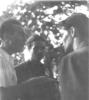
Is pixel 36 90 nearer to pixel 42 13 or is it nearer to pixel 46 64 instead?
pixel 46 64

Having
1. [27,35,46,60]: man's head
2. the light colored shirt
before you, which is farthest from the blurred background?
the light colored shirt

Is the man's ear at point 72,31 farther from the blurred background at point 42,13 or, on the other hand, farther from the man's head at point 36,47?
the blurred background at point 42,13

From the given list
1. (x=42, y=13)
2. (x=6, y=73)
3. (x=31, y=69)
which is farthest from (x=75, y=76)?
(x=42, y=13)

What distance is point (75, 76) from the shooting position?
130cm

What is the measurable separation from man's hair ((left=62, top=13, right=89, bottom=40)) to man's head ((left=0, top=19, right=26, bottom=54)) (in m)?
0.41

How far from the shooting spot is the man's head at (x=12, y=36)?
1931mm

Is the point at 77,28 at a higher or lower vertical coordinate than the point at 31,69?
higher

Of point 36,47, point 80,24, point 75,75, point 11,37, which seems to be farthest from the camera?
point 36,47

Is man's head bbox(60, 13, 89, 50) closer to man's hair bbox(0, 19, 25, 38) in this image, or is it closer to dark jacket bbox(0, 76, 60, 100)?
dark jacket bbox(0, 76, 60, 100)

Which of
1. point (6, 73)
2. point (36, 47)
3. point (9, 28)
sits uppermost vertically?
point (9, 28)

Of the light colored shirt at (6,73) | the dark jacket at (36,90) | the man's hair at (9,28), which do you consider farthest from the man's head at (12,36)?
the dark jacket at (36,90)

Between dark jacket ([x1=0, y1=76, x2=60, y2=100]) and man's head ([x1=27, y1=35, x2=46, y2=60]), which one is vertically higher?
man's head ([x1=27, y1=35, x2=46, y2=60])

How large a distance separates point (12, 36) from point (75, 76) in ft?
2.43

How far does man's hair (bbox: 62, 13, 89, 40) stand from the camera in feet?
5.02
